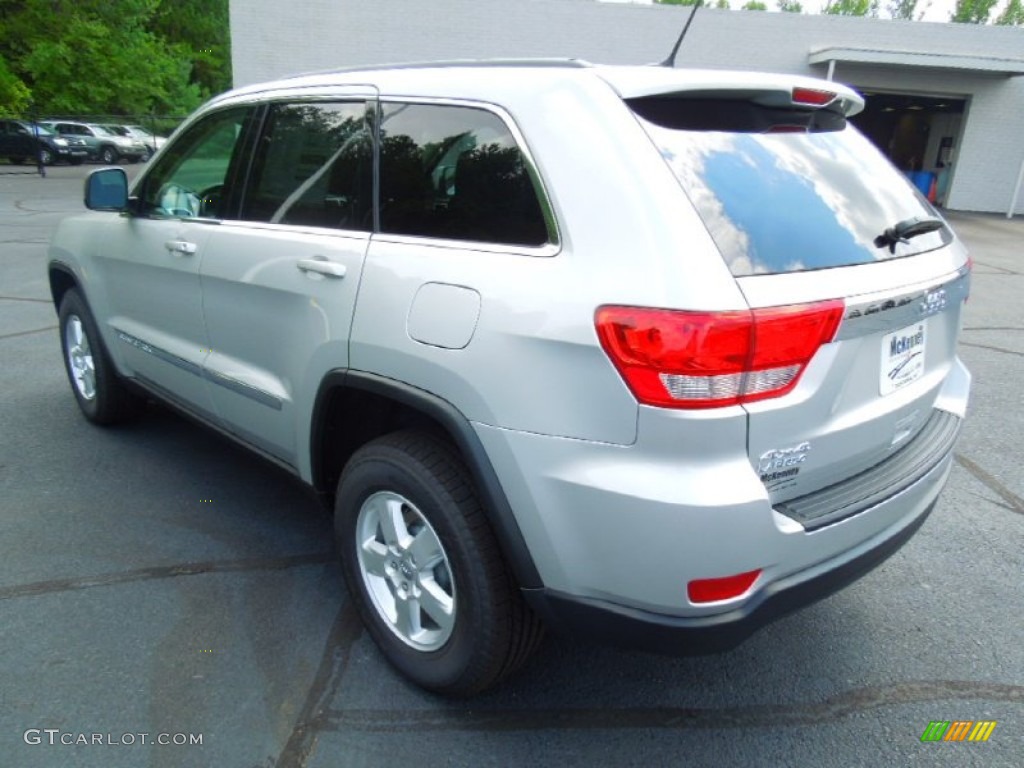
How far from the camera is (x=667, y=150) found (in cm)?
194

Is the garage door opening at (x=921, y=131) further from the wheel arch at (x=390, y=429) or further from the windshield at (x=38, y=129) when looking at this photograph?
the windshield at (x=38, y=129)

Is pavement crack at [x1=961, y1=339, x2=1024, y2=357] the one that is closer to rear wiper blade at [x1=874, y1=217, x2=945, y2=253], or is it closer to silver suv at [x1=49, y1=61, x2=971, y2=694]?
silver suv at [x1=49, y1=61, x2=971, y2=694]

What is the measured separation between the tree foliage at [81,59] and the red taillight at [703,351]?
35.5 metres

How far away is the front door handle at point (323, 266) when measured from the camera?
243cm

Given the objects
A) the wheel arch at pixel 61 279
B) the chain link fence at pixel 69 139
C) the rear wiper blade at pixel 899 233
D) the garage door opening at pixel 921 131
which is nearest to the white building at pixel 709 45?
the garage door opening at pixel 921 131

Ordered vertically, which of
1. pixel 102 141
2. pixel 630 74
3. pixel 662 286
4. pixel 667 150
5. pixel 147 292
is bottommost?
pixel 102 141

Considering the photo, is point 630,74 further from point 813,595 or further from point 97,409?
point 97,409

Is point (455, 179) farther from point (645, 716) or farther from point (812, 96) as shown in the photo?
point (645, 716)

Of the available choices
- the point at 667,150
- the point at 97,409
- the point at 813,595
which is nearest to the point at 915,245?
the point at 667,150

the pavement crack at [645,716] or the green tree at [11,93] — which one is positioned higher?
the green tree at [11,93]

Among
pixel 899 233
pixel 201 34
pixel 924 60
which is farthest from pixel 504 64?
pixel 201 34

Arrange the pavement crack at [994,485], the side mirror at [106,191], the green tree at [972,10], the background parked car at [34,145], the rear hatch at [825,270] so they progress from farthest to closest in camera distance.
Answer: the green tree at [972,10]
the background parked car at [34,145]
the pavement crack at [994,485]
the side mirror at [106,191]
the rear hatch at [825,270]

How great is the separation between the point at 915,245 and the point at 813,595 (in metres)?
1.10

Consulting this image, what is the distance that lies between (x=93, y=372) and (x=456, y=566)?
10.5 ft
